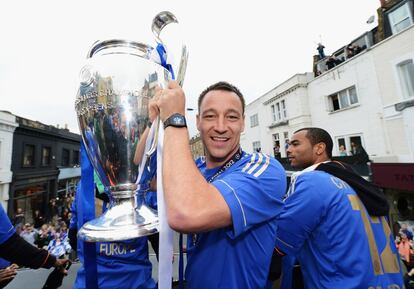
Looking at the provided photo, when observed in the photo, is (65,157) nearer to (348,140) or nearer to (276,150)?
(276,150)

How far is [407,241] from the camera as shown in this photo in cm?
534

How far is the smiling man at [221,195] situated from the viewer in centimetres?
86

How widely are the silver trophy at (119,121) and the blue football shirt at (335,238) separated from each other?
1207 millimetres

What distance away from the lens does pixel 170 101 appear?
951 millimetres

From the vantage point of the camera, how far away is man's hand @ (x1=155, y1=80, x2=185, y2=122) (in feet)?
Answer: 3.10

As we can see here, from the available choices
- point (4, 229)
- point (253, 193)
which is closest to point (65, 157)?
point (4, 229)

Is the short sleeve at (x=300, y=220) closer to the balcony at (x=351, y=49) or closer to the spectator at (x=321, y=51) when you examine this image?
the balcony at (x=351, y=49)

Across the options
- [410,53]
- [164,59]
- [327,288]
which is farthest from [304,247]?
[410,53]

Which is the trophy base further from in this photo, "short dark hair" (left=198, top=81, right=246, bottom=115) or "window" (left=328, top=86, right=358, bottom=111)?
"window" (left=328, top=86, right=358, bottom=111)

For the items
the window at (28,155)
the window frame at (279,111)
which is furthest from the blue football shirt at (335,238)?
the window at (28,155)

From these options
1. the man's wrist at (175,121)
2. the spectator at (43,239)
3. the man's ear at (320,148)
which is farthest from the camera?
the spectator at (43,239)

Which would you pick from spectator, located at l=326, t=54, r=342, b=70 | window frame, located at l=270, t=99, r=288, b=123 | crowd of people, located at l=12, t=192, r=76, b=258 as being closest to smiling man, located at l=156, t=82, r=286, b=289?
crowd of people, located at l=12, t=192, r=76, b=258

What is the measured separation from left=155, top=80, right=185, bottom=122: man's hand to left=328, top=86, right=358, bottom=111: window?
1258 centimetres

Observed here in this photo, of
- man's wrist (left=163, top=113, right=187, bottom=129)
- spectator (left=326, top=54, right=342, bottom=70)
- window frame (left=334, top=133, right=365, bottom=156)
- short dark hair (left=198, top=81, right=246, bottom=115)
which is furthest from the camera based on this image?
Result: spectator (left=326, top=54, right=342, bottom=70)
